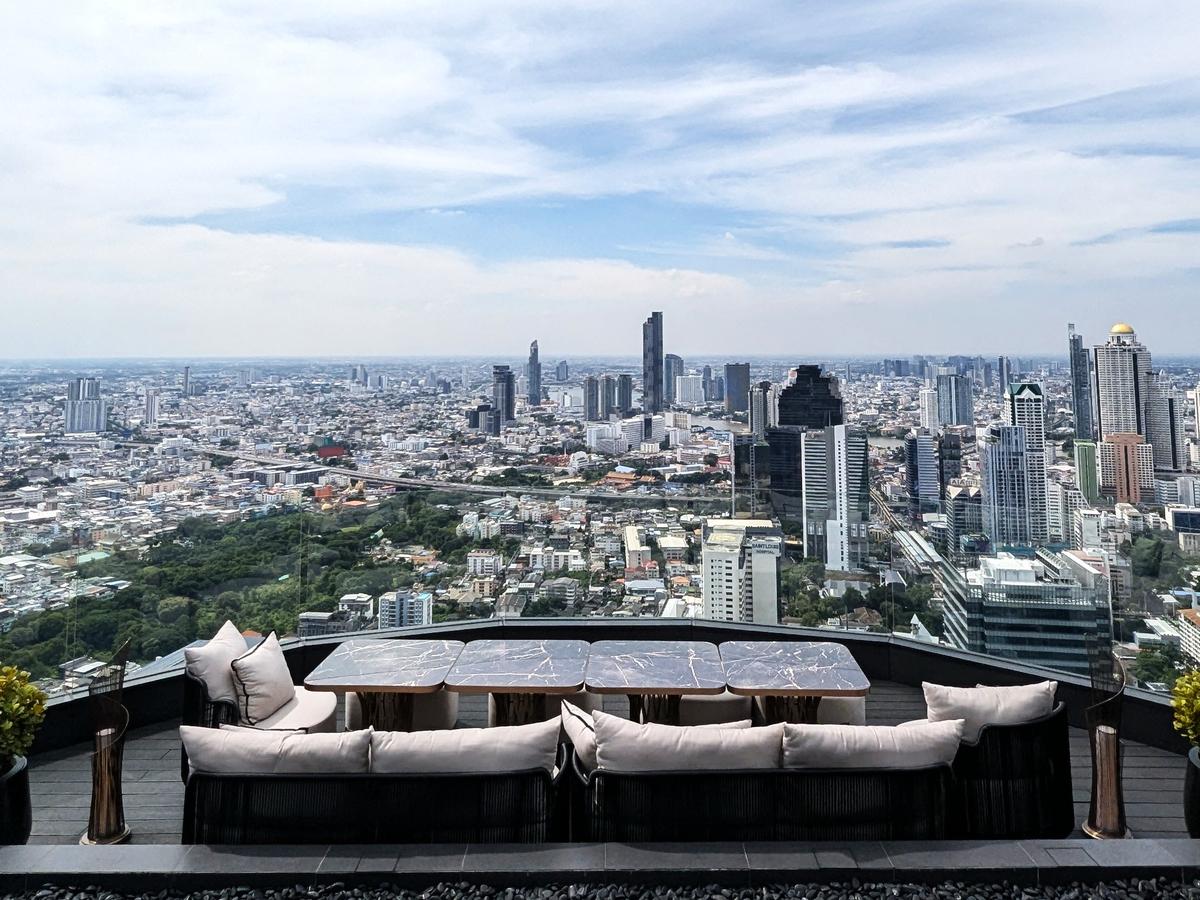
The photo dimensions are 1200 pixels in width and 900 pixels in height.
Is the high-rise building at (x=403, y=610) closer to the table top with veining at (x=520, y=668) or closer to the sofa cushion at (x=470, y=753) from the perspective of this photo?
the table top with veining at (x=520, y=668)

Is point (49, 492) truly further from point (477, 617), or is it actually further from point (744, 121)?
point (744, 121)

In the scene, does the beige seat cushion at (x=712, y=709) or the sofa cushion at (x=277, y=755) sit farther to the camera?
the beige seat cushion at (x=712, y=709)

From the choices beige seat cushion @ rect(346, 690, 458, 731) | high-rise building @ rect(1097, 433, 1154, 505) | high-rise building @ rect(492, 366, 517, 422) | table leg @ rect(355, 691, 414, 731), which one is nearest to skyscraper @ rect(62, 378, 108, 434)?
high-rise building @ rect(492, 366, 517, 422)

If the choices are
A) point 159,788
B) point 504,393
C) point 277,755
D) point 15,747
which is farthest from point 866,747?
point 504,393

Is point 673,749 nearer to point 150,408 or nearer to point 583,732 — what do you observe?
point 583,732

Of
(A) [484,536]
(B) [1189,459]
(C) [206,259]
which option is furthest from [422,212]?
(B) [1189,459]

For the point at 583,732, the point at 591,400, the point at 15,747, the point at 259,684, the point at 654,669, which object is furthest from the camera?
the point at 591,400

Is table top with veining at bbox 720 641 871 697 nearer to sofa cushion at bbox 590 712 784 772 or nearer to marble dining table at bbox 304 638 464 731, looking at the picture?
sofa cushion at bbox 590 712 784 772

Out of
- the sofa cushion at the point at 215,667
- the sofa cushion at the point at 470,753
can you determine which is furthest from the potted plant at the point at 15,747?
the sofa cushion at the point at 470,753
